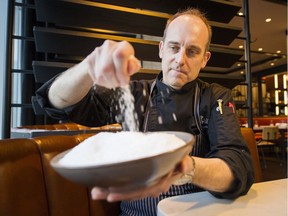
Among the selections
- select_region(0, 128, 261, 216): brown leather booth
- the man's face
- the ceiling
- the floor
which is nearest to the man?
the man's face

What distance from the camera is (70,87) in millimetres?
862

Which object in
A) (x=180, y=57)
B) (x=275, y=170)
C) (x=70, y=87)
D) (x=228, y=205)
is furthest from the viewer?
(x=275, y=170)

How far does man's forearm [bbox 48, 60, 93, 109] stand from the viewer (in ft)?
2.66

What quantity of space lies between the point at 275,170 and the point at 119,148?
5.04m

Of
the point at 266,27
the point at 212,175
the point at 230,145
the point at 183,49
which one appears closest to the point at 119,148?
the point at 212,175

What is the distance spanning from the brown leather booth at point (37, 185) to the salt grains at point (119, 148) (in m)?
0.46

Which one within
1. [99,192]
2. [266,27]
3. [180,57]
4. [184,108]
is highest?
[266,27]

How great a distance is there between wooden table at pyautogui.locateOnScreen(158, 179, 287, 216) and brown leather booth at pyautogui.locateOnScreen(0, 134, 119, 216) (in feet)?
1.36

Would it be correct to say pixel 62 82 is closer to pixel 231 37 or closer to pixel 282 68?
pixel 231 37

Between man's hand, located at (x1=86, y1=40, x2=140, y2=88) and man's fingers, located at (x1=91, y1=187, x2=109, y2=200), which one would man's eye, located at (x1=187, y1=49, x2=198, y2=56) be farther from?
man's fingers, located at (x1=91, y1=187, x2=109, y2=200)

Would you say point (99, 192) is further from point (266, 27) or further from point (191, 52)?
point (266, 27)

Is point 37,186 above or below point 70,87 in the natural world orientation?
below

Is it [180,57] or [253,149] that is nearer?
[180,57]

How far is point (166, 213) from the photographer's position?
0.67 m
